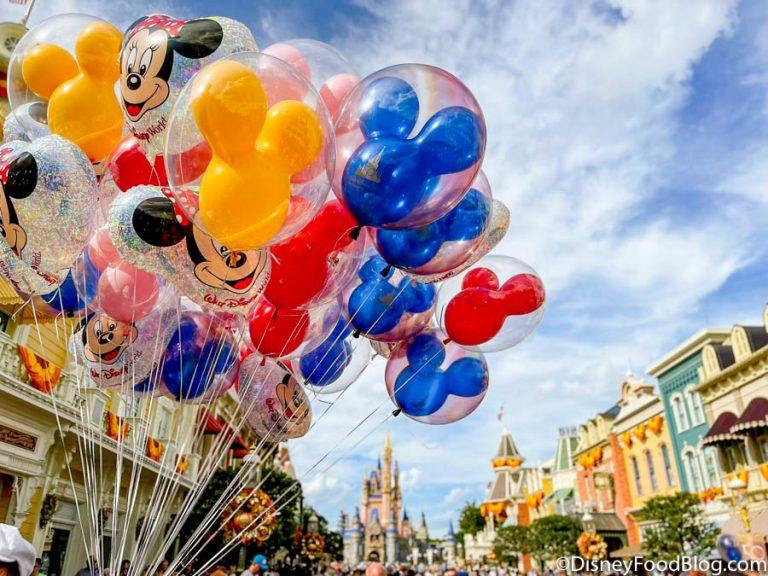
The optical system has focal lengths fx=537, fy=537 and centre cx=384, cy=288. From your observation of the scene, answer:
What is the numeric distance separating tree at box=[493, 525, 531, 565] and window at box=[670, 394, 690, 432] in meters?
15.0

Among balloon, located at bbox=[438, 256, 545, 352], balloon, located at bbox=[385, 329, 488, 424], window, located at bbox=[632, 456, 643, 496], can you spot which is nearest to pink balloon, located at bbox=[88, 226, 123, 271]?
balloon, located at bbox=[385, 329, 488, 424]

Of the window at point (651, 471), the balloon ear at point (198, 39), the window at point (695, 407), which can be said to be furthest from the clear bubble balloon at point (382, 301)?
the window at point (651, 471)

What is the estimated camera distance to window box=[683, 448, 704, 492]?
22.0 m

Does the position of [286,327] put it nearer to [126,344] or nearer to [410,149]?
[126,344]

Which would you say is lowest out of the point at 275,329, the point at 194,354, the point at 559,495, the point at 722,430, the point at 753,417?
the point at 194,354

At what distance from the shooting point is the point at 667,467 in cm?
2477

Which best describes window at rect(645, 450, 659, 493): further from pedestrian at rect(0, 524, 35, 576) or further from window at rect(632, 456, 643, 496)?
pedestrian at rect(0, 524, 35, 576)

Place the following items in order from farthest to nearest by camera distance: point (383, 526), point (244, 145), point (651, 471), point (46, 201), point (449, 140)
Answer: point (383, 526) < point (651, 471) < point (46, 201) < point (449, 140) < point (244, 145)

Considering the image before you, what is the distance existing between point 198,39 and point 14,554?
3161 millimetres

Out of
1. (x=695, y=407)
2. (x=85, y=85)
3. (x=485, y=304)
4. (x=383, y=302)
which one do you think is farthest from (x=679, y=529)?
(x=85, y=85)

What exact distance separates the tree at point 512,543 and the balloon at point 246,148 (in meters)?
36.5

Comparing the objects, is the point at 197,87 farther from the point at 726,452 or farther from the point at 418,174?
the point at 726,452

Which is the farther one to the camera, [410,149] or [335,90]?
[335,90]

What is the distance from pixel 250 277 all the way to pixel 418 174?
4.57ft
